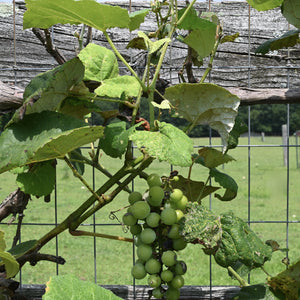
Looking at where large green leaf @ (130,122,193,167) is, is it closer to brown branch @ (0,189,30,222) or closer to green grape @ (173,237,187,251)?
green grape @ (173,237,187,251)

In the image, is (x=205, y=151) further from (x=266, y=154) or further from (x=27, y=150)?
(x=266, y=154)

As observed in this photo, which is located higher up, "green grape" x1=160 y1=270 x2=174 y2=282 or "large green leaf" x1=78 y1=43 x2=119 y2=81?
"large green leaf" x1=78 y1=43 x2=119 y2=81

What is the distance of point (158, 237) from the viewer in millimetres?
542

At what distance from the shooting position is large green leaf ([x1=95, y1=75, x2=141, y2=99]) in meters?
0.55

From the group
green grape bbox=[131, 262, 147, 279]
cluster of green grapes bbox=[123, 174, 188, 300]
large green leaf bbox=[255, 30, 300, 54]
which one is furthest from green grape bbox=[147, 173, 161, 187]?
large green leaf bbox=[255, 30, 300, 54]

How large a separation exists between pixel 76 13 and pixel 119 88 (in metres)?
0.12

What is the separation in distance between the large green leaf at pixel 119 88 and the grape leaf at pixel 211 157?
149mm

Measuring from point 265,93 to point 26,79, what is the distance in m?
0.63

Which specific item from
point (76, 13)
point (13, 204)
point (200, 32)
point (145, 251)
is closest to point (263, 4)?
point (200, 32)

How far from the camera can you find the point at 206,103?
21.9 inches

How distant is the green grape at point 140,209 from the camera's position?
20.1 inches

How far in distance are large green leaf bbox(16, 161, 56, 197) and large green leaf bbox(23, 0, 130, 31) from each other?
212 mm

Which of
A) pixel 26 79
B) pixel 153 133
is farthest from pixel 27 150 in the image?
pixel 26 79

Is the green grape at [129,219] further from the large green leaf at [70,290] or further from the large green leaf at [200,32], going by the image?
the large green leaf at [200,32]
